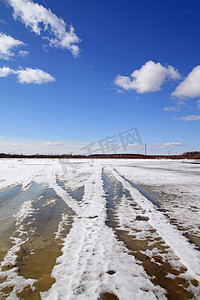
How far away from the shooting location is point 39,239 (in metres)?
3.93

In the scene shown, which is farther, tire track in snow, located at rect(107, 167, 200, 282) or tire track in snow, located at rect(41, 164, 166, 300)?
tire track in snow, located at rect(107, 167, 200, 282)

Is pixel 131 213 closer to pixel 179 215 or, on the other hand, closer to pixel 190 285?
pixel 179 215

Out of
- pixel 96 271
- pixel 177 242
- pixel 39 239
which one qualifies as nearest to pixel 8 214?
pixel 39 239

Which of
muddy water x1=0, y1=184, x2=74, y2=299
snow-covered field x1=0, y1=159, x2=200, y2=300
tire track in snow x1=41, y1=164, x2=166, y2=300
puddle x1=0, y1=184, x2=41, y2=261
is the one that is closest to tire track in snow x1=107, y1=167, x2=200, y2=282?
snow-covered field x1=0, y1=159, x2=200, y2=300

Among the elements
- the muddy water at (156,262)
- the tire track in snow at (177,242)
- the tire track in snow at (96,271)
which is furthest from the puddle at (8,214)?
the tire track in snow at (177,242)

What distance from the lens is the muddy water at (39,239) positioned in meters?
2.66

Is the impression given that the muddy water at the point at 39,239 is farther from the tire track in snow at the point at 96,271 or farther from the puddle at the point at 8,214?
the tire track in snow at the point at 96,271

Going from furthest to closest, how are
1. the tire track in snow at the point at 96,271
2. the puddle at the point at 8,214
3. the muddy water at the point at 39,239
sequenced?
the puddle at the point at 8,214, the muddy water at the point at 39,239, the tire track in snow at the point at 96,271

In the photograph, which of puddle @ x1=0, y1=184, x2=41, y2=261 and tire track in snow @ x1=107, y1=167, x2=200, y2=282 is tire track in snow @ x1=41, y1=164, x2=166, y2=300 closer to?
tire track in snow @ x1=107, y1=167, x2=200, y2=282

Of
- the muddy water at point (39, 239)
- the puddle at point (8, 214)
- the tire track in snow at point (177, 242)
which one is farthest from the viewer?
the puddle at point (8, 214)

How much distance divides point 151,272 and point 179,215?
339cm

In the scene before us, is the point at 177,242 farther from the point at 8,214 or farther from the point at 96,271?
the point at 8,214

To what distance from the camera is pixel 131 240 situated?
3.91m

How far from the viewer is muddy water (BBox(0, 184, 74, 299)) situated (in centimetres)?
266
